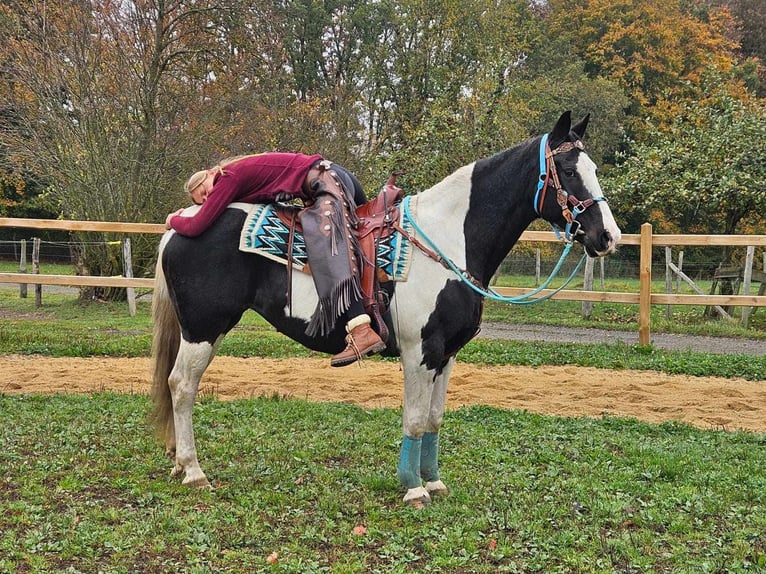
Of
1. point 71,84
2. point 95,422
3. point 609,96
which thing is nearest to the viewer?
point 95,422

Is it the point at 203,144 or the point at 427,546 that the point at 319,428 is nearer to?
the point at 427,546

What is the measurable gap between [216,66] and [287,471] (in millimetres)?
12372

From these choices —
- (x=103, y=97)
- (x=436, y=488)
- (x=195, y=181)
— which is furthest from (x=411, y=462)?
(x=103, y=97)

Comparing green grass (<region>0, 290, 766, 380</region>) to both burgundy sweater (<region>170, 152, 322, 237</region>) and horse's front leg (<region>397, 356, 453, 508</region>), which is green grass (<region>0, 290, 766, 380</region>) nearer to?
horse's front leg (<region>397, 356, 453, 508</region>)

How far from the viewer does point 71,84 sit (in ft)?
45.7

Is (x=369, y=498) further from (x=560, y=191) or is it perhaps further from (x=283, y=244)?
(x=560, y=191)

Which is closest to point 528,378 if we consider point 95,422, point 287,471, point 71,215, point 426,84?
point 287,471

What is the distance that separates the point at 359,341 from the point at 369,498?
0.96 metres

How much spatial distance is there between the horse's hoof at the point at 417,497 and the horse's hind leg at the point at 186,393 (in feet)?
4.25

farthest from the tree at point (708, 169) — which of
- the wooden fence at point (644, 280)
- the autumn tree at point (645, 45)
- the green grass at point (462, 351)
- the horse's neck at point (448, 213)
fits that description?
the autumn tree at point (645, 45)

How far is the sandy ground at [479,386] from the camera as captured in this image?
6.50 metres

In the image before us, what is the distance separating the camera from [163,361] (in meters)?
4.63

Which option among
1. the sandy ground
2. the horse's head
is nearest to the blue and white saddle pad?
the horse's head

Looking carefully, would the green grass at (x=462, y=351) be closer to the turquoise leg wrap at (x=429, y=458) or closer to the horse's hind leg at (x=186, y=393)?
the turquoise leg wrap at (x=429, y=458)
